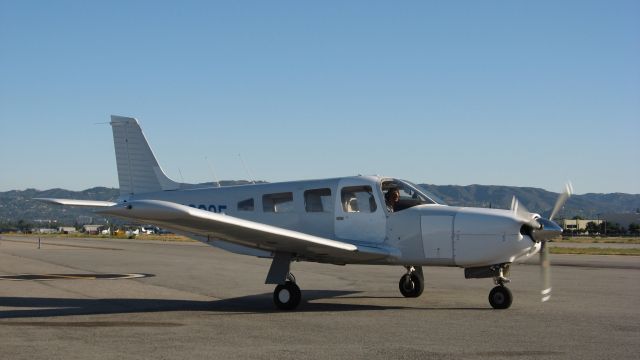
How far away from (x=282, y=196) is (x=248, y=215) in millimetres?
834

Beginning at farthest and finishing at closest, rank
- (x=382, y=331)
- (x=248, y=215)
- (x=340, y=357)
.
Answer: (x=248, y=215) < (x=382, y=331) < (x=340, y=357)

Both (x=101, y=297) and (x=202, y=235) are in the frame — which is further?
(x=101, y=297)

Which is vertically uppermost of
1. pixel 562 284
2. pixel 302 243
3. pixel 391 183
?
pixel 391 183

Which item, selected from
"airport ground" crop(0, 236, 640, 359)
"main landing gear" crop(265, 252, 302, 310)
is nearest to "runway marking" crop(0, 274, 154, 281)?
"airport ground" crop(0, 236, 640, 359)

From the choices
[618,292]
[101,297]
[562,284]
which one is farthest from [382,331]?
[562,284]

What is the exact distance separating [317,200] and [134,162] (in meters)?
5.44

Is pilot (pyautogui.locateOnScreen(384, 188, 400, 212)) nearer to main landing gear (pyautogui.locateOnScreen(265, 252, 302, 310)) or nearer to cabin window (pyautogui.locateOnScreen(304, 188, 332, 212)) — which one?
cabin window (pyautogui.locateOnScreen(304, 188, 332, 212))

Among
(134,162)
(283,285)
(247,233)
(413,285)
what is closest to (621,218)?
(413,285)

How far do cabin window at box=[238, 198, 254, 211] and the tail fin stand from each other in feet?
8.46

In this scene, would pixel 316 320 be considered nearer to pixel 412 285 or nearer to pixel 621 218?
pixel 412 285

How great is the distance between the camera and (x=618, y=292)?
53.9 feet

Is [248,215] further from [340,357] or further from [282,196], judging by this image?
[340,357]

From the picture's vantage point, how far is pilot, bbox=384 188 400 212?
1374cm

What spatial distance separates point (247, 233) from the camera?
1241 cm
